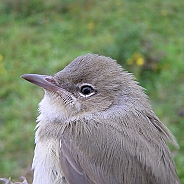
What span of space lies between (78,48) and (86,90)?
6414mm

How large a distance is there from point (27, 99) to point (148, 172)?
5.10 metres

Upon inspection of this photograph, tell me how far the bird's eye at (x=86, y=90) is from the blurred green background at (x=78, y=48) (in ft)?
10.2

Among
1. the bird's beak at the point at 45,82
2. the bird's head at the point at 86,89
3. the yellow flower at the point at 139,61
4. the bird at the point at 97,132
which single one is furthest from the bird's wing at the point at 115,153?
the yellow flower at the point at 139,61

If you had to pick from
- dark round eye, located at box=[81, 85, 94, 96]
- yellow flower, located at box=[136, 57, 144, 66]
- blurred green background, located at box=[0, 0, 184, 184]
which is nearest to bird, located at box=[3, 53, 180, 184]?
dark round eye, located at box=[81, 85, 94, 96]

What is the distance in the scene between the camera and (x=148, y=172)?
9.77 ft

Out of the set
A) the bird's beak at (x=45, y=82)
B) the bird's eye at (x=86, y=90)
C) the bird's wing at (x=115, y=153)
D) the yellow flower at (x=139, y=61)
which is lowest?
the bird's wing at (x=115, y=153)

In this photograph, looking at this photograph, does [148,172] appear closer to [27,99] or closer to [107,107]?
[107,107]

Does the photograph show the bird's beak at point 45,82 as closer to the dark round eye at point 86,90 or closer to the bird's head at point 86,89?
the bird's head at point 86,89

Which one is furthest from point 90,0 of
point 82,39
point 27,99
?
point 27,99

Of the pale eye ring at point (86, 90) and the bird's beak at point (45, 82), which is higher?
the bird's beak at point (45, 82)

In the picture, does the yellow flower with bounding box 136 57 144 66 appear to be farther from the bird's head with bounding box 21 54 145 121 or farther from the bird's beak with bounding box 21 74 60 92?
the bird's beak with bounding box 21 74 60 92

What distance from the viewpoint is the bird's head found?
330 centimetres

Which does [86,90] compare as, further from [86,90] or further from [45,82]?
[45,82]

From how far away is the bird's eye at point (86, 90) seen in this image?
3330 millimetres
